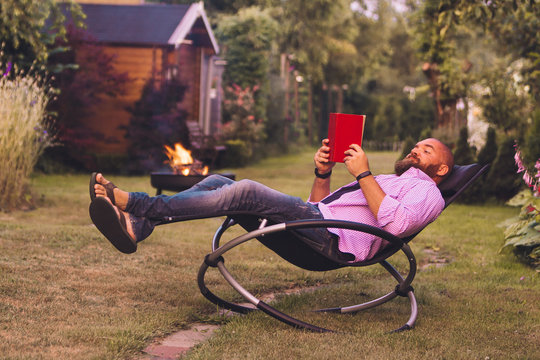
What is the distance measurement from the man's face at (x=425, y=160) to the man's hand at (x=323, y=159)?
1.35ft

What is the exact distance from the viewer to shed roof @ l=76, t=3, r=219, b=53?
49.6ft

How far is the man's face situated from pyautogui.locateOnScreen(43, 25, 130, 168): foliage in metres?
10.3

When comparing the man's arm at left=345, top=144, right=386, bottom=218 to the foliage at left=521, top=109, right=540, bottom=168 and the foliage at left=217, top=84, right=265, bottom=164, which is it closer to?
the foliage at left=521, top=109, right=540, bottom=168

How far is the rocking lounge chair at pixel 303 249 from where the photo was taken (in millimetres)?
3611

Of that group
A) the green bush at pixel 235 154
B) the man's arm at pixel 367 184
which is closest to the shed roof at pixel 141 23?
the green bush at pixel 235 154

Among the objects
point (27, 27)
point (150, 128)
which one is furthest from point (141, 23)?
point (27, 27)

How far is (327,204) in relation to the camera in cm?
419

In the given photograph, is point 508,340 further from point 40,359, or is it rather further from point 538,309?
point 40,359

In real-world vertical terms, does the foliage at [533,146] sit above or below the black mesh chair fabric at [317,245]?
above

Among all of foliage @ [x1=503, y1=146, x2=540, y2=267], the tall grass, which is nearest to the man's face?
foliage @ [x1=503, y1=146, x2=540, y2=267]

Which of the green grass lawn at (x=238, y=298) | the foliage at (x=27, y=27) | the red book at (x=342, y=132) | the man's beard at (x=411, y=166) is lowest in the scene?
the green grass lawn at (x=238, y=298)

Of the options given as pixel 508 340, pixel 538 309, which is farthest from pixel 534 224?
pixel 508 340

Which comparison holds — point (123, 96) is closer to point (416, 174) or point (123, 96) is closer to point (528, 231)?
point (528, 231)

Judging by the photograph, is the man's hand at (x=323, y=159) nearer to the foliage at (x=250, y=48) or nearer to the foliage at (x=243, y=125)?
the foliage at (x=243, y=125)
